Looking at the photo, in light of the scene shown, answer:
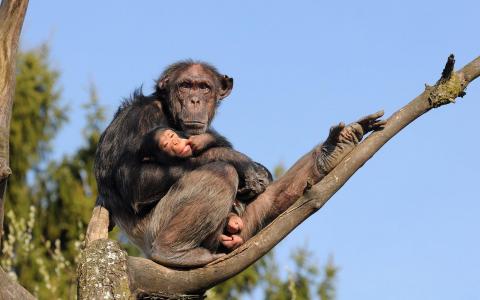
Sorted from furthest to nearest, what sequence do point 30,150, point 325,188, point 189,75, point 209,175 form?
point 30,150 < point 189,75 < point 209,175 < point 325,188

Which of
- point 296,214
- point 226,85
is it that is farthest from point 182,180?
point 226,85

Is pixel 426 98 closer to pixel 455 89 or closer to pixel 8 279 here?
pixel 455 89

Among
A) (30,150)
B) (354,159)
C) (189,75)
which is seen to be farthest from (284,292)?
(354,159)

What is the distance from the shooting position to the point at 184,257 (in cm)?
782

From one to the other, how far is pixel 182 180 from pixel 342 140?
1474 millimetres

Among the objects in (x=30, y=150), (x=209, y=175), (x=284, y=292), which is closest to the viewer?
(x=209, y=175)

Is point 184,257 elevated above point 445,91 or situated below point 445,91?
below

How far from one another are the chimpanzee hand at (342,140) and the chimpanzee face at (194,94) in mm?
1238

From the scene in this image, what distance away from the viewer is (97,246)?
24.1 feet

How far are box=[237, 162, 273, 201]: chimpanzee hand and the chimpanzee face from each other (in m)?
0.64

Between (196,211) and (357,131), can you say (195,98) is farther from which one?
(357,131)

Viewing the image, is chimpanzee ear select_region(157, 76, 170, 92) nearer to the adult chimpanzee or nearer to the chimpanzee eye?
the adult chimpanzee

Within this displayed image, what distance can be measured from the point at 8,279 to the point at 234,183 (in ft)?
7.56

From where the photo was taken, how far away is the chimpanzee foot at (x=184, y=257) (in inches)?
301
